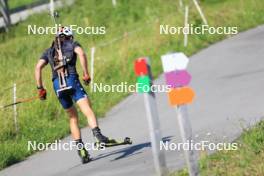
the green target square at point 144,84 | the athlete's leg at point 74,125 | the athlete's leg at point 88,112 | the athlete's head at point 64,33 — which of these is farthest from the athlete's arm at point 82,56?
the green target square at point 144,84

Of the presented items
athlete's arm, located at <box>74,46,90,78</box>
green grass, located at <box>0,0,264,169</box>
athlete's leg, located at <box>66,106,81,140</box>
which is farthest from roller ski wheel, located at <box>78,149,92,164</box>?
green grass, located at <box>0,0,264,169</box>

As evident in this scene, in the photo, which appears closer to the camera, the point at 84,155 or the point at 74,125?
the point at 84,155

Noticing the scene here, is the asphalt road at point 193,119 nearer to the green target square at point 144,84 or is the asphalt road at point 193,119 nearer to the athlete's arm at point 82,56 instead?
the athlete's arm at point 82,56

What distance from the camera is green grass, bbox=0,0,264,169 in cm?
1496

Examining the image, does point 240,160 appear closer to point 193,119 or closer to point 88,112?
point 88,112

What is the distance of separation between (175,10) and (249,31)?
17.5 ft

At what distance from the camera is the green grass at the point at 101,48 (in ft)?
49.1

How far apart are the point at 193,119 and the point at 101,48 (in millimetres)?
9899

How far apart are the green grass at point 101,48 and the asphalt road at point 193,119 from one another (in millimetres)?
720

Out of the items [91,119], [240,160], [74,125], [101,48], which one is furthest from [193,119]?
[101,48]

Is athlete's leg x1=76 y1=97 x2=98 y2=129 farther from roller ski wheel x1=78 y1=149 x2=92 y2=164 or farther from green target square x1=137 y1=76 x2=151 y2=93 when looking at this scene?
green target square x1=137 y1=76 x2=151 y2=93

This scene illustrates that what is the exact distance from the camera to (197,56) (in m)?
21.3

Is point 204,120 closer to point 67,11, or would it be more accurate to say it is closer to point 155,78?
point 155,78

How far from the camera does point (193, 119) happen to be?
44.8 feet
